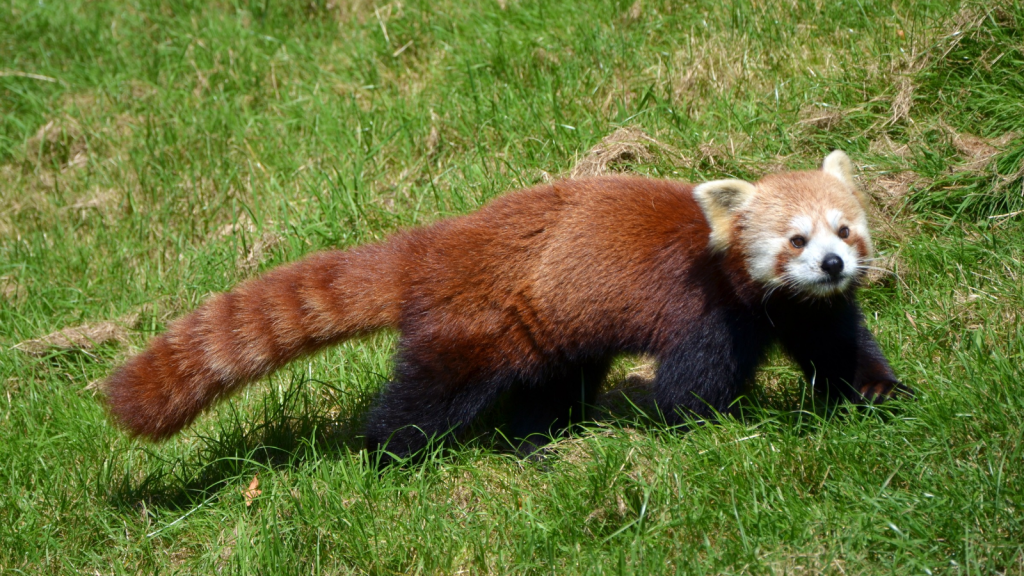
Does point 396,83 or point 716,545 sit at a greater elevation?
point 396,83

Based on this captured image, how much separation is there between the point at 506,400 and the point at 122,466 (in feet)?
6.35

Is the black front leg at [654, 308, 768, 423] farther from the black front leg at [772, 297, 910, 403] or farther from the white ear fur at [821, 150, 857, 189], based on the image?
the white ear fur at [821, 150, 857, 189]

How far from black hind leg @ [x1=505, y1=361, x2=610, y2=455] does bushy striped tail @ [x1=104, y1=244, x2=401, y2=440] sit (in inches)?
32.1

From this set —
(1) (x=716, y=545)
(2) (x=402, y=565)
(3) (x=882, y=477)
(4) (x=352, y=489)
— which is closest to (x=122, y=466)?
(4) (x=352, y=489)

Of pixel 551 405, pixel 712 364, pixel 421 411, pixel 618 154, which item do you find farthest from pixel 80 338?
pixel 712 364

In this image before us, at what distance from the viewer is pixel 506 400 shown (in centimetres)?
458

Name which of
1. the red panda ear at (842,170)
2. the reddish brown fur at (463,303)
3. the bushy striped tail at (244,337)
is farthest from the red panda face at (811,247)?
the bushy striped tail at (244,337)

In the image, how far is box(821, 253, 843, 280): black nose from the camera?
11.4 ft

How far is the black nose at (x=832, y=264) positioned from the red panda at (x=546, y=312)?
24cm

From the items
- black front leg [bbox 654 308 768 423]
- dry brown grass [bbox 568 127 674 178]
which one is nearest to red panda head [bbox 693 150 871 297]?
black front leg [bbox 654 308 768 423]

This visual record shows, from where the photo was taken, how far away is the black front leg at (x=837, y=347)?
375 centimetres

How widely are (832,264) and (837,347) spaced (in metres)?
0.48

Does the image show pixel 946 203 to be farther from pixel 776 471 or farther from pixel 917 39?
pixel 776 471

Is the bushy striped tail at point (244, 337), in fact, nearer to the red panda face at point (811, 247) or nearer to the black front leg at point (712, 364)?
the black front leg at point (712, 364)
